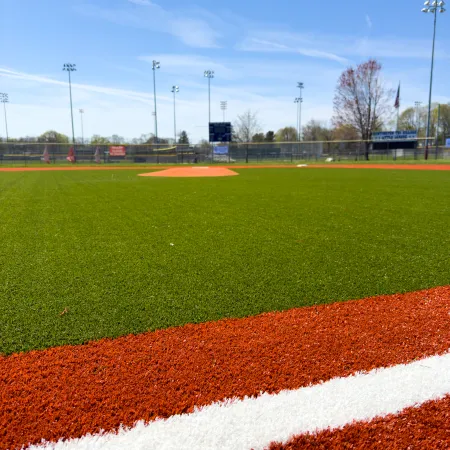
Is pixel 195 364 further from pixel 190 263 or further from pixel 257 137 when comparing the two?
pixel 257 137

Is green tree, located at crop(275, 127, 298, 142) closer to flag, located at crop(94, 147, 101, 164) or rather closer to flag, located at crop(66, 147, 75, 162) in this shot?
flag, located at crop(94, 147, 101, 164)

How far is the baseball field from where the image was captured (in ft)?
5.48

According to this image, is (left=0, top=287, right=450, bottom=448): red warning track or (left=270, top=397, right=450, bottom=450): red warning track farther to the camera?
(left=0, top=287, right=450, bottom=448): red warning track

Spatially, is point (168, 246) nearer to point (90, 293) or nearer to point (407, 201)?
point (90, 293)

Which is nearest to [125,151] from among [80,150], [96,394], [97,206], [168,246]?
[80,150]

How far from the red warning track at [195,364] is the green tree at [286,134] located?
113587 mm

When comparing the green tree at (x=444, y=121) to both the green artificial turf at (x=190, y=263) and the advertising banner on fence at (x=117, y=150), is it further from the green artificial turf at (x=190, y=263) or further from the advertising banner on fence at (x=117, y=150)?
the green artificial turf at (x=190, y=263)

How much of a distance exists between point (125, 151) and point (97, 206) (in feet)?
125

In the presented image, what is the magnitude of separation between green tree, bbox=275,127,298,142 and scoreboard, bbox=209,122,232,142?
234 ft

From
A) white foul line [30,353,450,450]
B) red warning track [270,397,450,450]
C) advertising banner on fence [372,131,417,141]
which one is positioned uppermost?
advertising banner on fence [372,131,417,141]

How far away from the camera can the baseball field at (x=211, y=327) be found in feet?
5.48

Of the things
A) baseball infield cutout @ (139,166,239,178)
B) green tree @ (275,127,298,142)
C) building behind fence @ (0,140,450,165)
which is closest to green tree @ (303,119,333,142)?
green tree @ (275,127,298,142)

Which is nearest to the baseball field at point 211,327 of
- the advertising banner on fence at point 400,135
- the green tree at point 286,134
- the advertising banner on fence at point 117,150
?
the advertising banner on fence at point 117,150

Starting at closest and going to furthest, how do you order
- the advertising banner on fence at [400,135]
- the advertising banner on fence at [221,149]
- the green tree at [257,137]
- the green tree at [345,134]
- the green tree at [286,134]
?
the advertising banner on fence at [400,135] < the advertising banner on fence at [221,149] < the green tree at [345,134] < the green tree at [257,137] < the green tree at [286,134]
